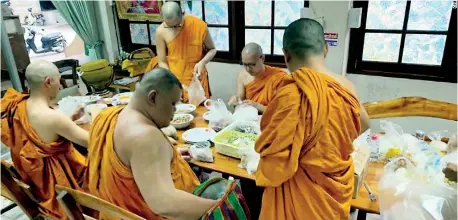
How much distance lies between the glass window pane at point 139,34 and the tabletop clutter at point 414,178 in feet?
11.1

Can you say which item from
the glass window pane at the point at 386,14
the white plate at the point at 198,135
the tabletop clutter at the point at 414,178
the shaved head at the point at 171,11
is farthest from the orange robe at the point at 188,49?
the tabletop clutter at the point at 414,178

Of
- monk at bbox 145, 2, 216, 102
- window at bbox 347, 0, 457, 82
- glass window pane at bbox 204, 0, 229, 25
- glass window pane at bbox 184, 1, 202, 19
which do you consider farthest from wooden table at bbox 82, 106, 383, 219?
glass window pane at bbox 184, 1, 202, 19

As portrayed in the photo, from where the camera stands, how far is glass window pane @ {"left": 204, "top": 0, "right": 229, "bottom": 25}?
3.69m

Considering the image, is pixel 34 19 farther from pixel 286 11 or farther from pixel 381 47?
pixel 381 47

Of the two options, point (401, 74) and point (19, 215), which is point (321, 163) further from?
point (19, 215)

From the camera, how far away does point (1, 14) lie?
3256mm

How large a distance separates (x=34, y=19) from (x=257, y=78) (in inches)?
121

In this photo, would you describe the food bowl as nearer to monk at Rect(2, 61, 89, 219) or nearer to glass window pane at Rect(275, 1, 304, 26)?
monk at Rect(2, 61, 89, 219)

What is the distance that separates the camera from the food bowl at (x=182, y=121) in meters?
2.16

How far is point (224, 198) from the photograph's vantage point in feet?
4.22

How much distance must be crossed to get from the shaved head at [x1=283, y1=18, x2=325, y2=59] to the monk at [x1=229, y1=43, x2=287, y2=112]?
1143 millimetres

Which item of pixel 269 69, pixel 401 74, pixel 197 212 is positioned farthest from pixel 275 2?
pixel 197 212

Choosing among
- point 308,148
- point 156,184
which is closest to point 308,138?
point 308,148

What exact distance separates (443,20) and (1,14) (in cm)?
426
